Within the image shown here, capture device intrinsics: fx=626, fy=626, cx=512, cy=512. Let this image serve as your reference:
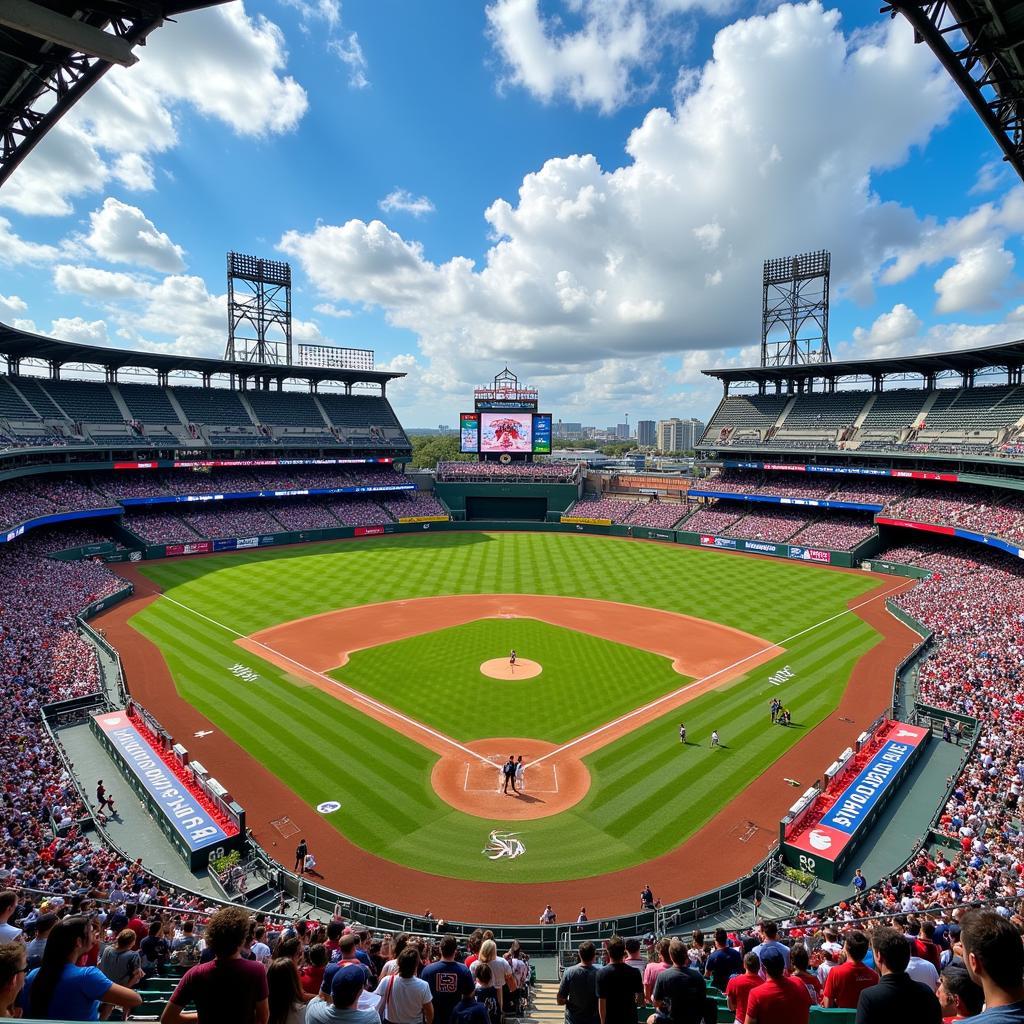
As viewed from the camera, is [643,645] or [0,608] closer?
[0,608]

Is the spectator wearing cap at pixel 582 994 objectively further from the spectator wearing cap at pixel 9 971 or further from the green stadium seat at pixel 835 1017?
the spectator wearing cap at pixel 9 971

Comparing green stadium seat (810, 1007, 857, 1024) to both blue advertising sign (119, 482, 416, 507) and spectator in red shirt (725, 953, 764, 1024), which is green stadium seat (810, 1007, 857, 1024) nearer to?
spectator in red shirt (725, 953, 764, 1024)

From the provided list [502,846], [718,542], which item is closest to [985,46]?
[502,846]

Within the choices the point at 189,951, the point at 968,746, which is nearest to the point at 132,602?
the point at 189,951

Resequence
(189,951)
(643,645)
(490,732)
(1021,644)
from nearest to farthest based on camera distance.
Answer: (189,951) < (490,732) < (1021,644) < (643,645)

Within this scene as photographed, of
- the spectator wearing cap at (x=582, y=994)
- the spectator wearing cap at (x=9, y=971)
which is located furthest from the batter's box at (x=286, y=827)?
the spectator wearing cap at (x=9, y=971)

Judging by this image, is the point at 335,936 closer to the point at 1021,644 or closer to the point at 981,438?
the point at 1021,644

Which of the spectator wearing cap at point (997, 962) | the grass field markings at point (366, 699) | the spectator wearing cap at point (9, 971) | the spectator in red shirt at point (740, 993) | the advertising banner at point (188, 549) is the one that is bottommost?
the grass field markings at point (366, 699)
